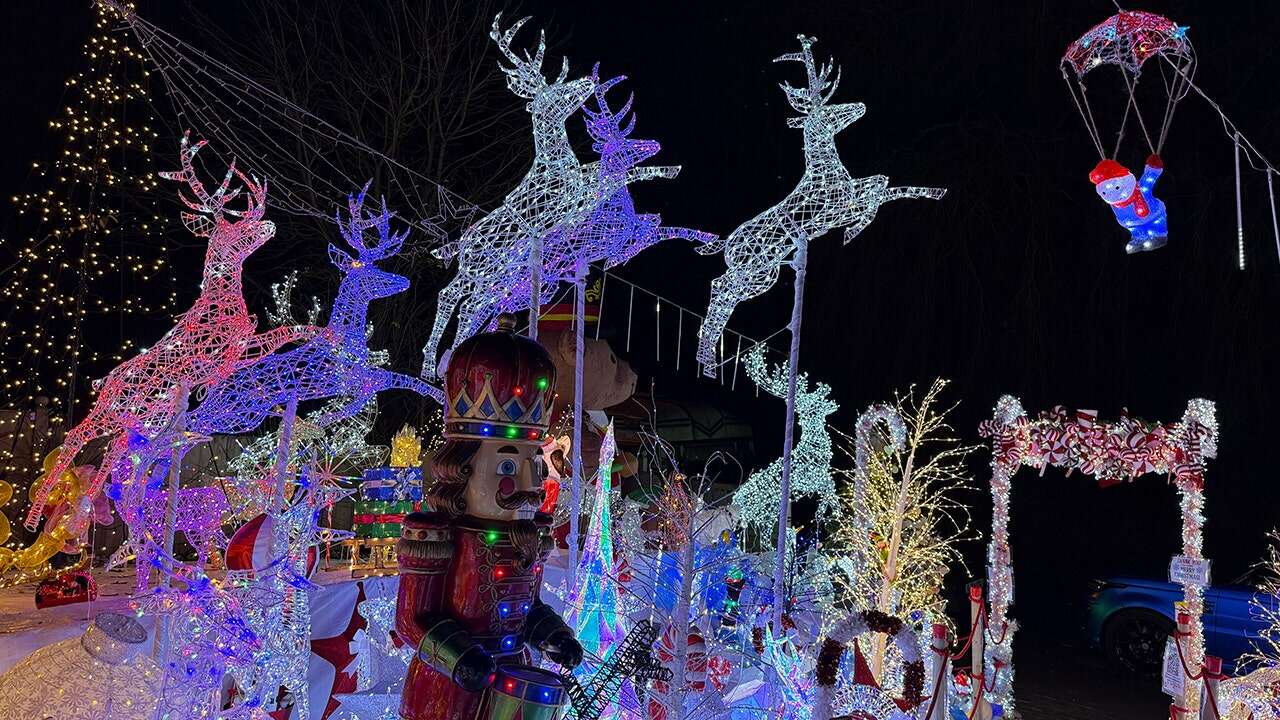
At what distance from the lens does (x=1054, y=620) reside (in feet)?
44.1

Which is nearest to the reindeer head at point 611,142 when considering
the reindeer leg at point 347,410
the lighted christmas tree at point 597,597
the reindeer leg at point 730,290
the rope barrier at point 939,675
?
the reindeer leg at point 730,290

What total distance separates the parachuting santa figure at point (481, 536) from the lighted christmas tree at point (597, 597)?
1.67 m

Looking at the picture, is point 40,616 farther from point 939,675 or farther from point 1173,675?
point 1173,675

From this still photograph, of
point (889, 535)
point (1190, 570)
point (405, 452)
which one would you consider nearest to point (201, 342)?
point (405, 452)

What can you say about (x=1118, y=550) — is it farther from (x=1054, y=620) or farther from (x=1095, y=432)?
(x=1095, y=432)

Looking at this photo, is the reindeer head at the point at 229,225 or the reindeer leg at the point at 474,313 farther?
the reindeer leg at the point at 474,313

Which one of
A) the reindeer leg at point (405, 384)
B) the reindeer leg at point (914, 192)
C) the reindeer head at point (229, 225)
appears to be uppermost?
the reindeer leg at point (914, 192)

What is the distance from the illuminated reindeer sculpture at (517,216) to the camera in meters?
7.41

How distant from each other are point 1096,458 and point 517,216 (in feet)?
16.3

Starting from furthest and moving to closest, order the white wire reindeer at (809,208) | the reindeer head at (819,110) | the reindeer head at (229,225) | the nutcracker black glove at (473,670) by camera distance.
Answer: the white wire reindeer at (809,208), the reindeer head at (819,110), the reindeer head at (229,225), the nutcracker black glove at (473,670)

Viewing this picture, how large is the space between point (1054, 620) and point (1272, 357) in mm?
4667

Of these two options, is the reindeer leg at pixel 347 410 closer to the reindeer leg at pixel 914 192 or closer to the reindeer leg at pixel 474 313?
the reindeer leg at pixel 474 313

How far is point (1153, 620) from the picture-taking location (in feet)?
32.8

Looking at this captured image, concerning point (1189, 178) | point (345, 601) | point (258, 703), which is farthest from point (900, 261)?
point (258, 703)
